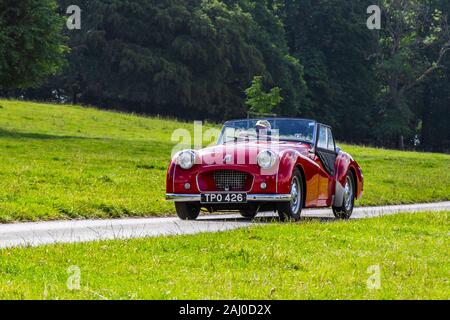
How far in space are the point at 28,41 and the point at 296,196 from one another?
942 inches

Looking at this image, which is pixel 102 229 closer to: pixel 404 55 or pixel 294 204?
pixel 294 204

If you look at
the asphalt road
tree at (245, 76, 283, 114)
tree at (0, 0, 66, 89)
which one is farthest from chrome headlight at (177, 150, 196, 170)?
tree at (245, 76, 283, 114)

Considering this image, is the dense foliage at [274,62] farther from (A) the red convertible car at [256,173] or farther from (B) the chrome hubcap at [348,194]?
(A) the red convertible car at [256,173]

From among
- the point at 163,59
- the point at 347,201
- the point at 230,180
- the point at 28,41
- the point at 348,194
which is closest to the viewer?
the point at 230,180

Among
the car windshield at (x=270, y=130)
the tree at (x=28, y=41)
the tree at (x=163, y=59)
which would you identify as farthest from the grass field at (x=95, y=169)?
the tree at (x=163, y=59)

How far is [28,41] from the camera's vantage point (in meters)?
35.9

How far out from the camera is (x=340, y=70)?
80250 millimetres

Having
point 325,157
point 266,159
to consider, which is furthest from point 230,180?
point 325,157

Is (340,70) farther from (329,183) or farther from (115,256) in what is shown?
(115,256)

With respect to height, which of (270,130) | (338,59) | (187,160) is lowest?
(187,160)

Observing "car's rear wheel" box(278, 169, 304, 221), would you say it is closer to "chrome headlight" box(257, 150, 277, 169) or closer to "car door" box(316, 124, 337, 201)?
"chrome headlight" box(257, 150, 277, 169)

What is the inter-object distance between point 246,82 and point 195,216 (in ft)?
173

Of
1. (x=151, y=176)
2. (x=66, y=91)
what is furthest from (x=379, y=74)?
(x=151, y=176)
